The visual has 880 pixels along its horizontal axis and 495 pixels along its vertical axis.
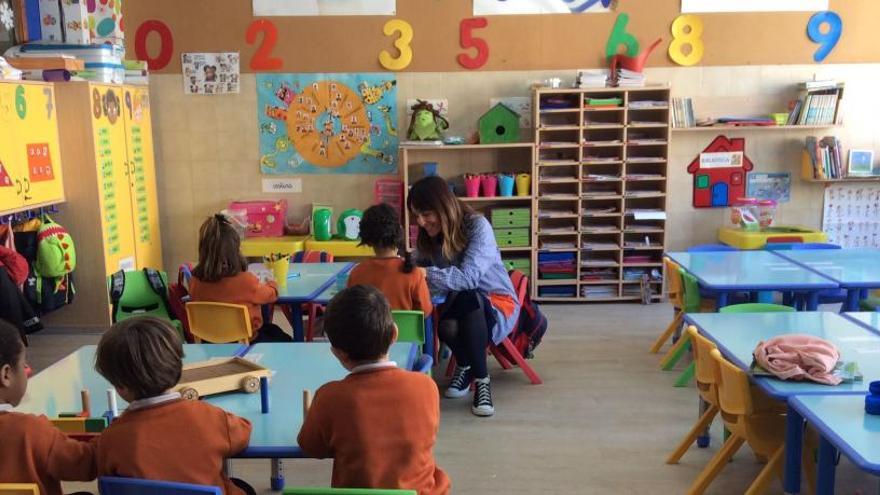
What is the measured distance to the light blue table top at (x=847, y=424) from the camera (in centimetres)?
197

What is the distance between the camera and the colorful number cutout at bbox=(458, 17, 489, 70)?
252 inches

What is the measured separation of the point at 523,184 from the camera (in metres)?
6.37

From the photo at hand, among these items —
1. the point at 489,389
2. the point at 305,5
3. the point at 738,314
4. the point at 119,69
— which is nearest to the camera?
the point at 738,314

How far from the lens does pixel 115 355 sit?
1875 mm

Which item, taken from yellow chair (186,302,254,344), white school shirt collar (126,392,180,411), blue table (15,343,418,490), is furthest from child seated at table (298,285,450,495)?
yellow chair (186,302,254,344)

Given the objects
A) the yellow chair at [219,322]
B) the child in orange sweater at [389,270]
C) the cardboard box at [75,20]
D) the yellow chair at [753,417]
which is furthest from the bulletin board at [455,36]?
the yellow chair at [753,417]

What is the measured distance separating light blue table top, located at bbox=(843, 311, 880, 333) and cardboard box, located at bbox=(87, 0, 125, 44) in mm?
5632

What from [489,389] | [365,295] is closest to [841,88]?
[489,389]

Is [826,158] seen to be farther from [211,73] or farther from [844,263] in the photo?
[211,73]

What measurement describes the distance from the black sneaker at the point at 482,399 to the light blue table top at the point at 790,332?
3.83 feet

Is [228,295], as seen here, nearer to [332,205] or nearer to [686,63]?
[332,205]

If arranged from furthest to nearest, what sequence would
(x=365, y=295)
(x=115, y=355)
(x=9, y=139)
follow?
(x=9, y=139) → (x=365, y=295) → (x=115, y=355)

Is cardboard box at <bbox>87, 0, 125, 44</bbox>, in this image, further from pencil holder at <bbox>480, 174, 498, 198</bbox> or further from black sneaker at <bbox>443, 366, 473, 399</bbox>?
black sneaker at <bbox>443, 366, 473, 399</bbox>

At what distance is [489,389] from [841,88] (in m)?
4.06
